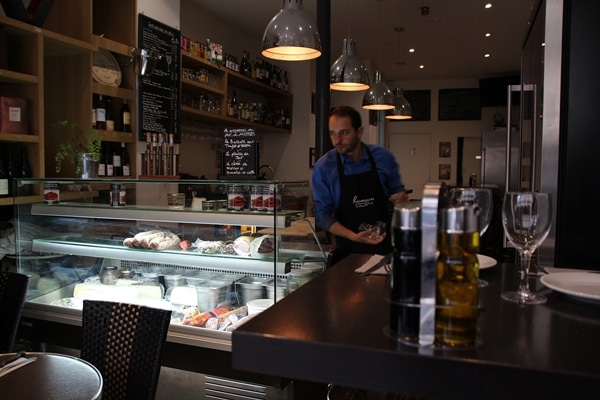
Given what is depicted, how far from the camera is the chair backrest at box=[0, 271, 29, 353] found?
5.95 ft

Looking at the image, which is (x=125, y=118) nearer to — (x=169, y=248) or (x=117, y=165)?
(x=117, y=165)

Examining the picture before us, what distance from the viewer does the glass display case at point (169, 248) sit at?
6.38 ft

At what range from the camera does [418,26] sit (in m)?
6.09

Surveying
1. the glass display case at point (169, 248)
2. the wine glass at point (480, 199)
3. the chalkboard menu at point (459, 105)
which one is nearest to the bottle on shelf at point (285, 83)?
the chalkboard menu at point (459, 105)

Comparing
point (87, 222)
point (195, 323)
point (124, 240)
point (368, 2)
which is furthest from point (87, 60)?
point (368, 2)

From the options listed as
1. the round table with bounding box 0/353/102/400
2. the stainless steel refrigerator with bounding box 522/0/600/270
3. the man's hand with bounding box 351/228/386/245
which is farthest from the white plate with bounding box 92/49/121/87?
the stainless steel refrigerator with bounding box 522/0/600/270

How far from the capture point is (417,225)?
0.68 meters

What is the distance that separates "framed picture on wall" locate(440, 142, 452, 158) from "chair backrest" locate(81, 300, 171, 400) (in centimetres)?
929

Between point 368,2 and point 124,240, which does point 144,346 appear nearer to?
point 124,240

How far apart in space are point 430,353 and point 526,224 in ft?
1.43

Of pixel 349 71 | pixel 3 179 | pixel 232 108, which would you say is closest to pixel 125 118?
pixel 3 179

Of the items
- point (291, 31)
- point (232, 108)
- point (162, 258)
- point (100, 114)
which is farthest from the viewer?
point (232, 108)

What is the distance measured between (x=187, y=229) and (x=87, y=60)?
186 centimetres

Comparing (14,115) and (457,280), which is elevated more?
(14,115)
